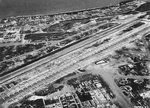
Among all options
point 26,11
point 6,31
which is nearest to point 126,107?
point 6,31

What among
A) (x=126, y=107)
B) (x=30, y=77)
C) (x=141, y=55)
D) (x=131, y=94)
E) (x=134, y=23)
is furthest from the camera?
(x=134, y=23)

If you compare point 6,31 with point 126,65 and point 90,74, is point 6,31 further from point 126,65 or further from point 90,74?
point 126,65

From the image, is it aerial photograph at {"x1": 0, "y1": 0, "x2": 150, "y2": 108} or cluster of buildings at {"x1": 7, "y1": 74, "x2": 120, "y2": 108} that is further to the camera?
aerial photograph at {"x1": 0, "y1": 0, "x2": 150, "y2": 108}

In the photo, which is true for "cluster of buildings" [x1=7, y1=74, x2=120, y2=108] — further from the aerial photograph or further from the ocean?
the ocean

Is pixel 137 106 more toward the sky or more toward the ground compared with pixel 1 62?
more toward the ground

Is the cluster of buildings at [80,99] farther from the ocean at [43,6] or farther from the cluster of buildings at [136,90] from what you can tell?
the ocean at [43,6]

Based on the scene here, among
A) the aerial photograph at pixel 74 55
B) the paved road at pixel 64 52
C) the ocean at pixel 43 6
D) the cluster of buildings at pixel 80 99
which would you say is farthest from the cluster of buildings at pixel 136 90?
the ocean at pixel 43 6

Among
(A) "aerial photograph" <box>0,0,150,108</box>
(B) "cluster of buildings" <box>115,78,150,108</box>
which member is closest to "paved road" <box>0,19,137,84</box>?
(A) "aerial photograph" <box>0,0,150,108</box>

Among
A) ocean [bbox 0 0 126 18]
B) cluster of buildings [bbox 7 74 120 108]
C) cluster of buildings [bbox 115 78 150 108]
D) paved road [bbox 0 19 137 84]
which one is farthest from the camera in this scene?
ocean [bbox 0 0 126 18]
